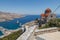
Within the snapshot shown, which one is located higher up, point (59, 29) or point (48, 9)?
point (48, 9)

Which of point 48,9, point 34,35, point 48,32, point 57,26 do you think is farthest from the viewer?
point 48,9

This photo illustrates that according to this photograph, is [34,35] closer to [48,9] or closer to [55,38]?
[55,38]

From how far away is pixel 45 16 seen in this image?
104ft

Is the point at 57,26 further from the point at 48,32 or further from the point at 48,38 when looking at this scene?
the point at 48,38

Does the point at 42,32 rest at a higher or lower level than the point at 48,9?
lower

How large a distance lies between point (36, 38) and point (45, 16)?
14.5 metres

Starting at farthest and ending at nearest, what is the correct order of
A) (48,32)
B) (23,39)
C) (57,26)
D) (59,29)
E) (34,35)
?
(57,26) < (59,29) < (48,32) < (34,35) < (23,39)

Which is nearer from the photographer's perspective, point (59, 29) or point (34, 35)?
point (34, 35)

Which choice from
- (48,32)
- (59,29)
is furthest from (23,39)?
(59,29)

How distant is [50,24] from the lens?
23.1 meters

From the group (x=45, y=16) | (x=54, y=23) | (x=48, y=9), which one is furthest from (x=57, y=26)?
(x=48, y=9)

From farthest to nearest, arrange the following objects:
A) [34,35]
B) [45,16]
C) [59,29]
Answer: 1. [45,16]
2. [59,29]
3. [34,35]

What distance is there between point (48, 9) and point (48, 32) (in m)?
14.8

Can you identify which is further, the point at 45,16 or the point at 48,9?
the point at 48,9
